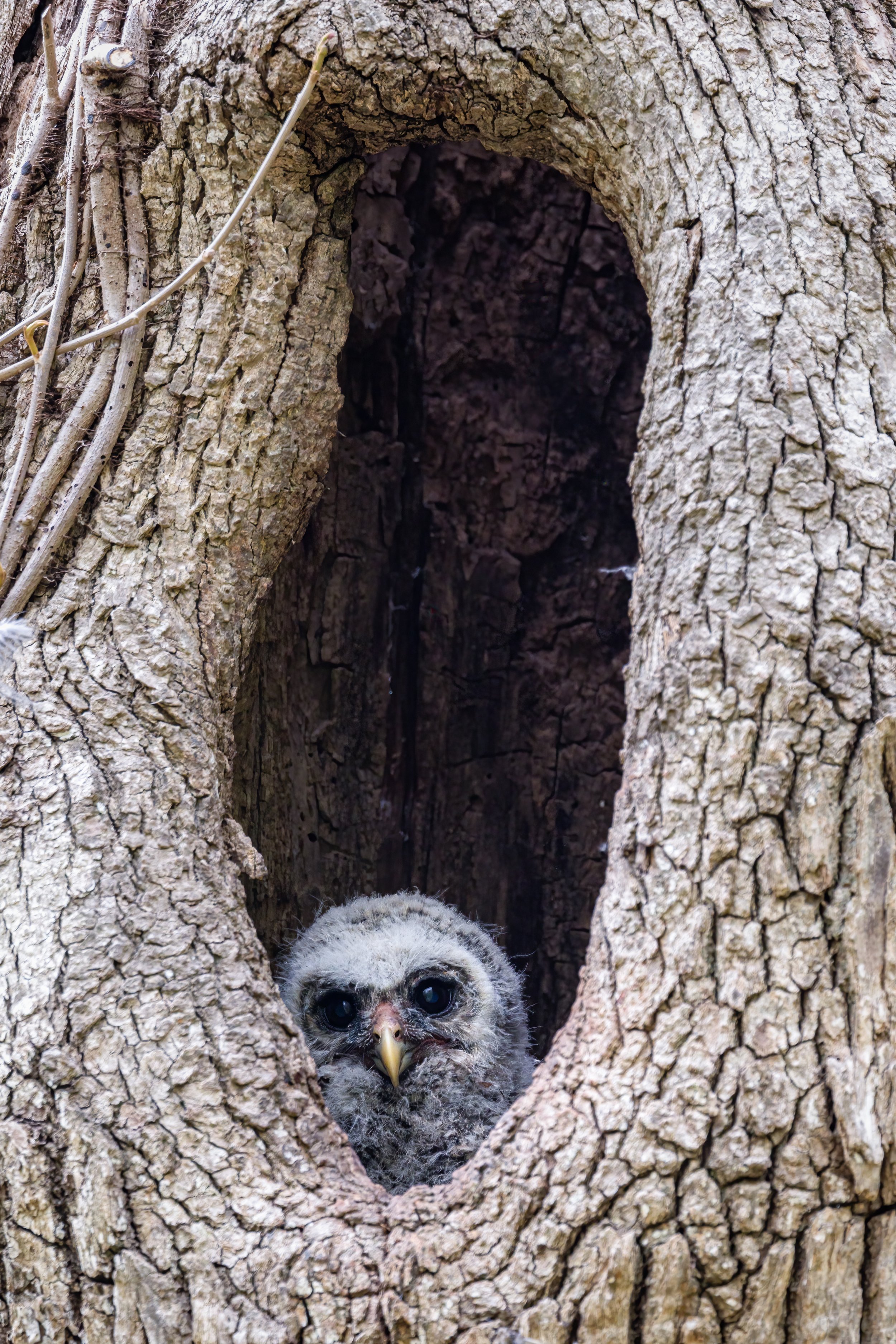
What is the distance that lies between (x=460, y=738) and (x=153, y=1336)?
2.27 m

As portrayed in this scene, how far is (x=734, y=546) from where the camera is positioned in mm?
2061

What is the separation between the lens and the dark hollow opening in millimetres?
3814

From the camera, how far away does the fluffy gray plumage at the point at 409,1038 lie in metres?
2.79

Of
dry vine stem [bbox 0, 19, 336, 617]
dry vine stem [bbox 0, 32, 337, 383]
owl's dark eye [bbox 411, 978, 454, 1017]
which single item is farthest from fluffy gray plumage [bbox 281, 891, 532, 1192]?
dry vine stem [bbox 0, 32, 337, 383]

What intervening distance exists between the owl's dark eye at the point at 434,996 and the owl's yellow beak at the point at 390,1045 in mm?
118

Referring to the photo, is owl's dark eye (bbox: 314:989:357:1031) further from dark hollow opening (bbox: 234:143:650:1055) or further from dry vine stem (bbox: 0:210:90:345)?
dry vine stem (bbox: 0:210:90:345)

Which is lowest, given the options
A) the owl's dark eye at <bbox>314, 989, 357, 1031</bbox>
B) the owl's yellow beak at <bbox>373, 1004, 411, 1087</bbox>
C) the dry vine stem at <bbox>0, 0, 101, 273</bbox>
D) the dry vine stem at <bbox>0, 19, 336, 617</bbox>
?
the owl's yellow beak at <bbox>373, 1004, 411, 1087</bbox>

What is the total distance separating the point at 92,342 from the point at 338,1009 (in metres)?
1.64

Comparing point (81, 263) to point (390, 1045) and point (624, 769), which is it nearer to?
point (624, 769)

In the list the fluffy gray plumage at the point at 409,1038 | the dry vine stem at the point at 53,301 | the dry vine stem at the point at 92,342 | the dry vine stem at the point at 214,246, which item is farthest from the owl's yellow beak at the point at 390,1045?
the dry vine stem at the point at 214,246

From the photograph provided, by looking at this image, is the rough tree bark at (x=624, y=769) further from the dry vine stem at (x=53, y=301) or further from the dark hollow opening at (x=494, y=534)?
the dark hollow opening at (x=494, y=534)

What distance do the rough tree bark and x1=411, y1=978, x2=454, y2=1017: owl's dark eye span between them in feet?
2.78

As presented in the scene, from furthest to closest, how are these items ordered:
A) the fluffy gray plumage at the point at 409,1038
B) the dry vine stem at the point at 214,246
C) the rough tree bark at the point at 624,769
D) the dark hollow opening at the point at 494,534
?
the dark hollow opening at the point at 494,534 < the fluffy gray plumage at the point at 409,1038 < the dry vine stem at the point at 214,246 < the rough tree bark at the point at 624,769

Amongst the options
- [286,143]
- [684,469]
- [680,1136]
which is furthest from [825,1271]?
[286,143]
